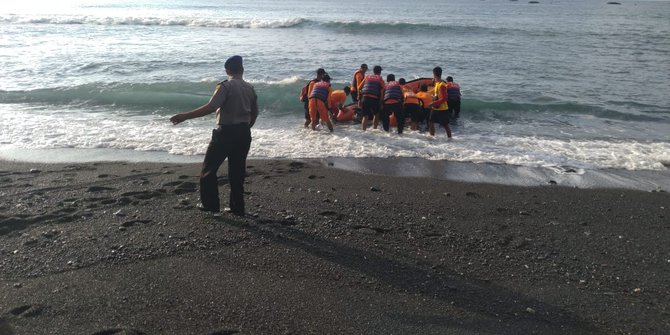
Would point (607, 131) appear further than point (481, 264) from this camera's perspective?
Yes

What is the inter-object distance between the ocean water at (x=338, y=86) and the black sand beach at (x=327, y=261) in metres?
2.96

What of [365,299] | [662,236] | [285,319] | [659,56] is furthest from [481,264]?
[659,56]

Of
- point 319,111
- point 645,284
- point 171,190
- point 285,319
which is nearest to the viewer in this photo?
point 285,319

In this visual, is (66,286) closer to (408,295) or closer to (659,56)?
(408,295)

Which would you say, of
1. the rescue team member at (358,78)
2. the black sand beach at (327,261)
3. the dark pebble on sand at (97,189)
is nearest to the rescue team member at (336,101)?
the rescue team member at (358,78)

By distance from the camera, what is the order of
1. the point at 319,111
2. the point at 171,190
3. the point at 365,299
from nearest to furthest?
the point at 365,299 < the point at 171,190 < the point at 319,111

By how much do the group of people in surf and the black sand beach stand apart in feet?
14.9

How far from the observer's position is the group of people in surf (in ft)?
40.2

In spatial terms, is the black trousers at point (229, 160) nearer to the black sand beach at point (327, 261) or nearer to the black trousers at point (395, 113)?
the black sand beach at point (327, 261)

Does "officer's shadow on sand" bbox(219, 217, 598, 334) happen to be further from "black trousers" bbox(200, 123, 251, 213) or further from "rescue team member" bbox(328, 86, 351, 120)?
"rescue team member" bbox(328, 86, 351, 120)

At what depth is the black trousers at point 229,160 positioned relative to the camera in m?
6.12

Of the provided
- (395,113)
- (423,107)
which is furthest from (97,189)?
(423,107)

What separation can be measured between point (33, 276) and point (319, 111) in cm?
846

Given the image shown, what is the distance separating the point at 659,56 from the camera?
28.0 m
